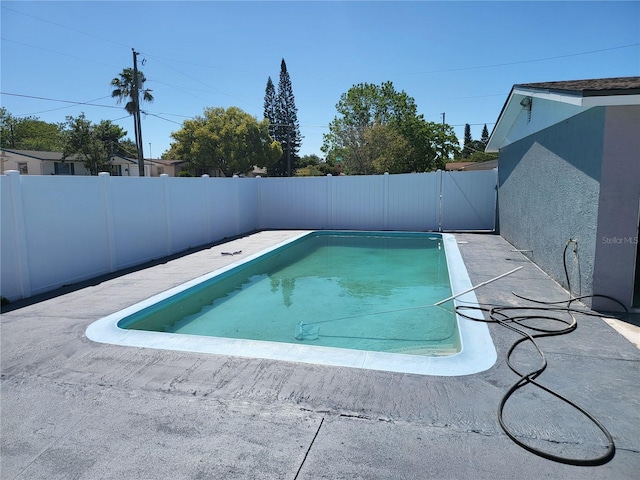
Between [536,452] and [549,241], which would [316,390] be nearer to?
[536,452]

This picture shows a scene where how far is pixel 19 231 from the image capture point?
627 centimetres

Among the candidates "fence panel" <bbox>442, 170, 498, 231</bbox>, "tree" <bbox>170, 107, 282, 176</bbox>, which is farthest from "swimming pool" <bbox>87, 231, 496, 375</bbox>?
"tree" <bbox>170, 107, 282, 176</bbox>

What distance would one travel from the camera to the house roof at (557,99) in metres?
4.68

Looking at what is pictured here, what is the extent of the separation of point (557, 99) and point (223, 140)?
3322 cm

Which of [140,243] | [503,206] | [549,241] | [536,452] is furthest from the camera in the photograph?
[503,206]

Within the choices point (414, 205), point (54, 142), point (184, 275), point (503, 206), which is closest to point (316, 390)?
point (184, 275)

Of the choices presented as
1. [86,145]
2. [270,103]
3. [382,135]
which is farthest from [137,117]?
[270,103]

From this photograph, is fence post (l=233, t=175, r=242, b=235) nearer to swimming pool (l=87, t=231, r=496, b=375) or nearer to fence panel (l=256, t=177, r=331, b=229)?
fence panel (l=256, t=177, r=331, b=229)

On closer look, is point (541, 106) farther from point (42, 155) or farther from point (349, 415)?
point (42, 155)

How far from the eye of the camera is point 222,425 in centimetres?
286

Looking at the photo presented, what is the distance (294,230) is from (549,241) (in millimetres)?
9447

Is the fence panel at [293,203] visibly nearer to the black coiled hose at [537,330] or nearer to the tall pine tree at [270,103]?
the black coiled hose at [537,330]

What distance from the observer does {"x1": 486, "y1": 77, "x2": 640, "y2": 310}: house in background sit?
16.0 feet

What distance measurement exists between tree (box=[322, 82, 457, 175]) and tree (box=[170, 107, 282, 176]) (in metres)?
7.18
